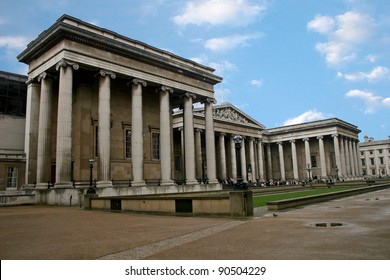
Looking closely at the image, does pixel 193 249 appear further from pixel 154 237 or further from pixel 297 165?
pixel 297 165

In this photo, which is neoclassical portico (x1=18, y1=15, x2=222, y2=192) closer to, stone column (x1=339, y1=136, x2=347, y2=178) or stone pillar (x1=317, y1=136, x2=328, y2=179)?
stone pillar (x1=317, y1=136, x2=328, y2=179)

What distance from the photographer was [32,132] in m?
32.7

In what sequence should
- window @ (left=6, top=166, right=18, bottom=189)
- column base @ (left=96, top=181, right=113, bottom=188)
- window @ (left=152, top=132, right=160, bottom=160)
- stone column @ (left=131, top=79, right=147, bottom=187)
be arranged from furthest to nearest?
window @ (left=152, top=132, right=160, bottom=160) < window @ (left=6, top=166, right=18, bottom=189) < stone column @ (left=131, top=79, right=147, bottom=187) < column base @ (left=96, top=181, right=113, bottom=188)

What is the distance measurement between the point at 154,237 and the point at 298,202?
1195cm


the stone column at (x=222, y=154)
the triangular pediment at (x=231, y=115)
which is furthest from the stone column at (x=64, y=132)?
the triangular pediment at (x=231, y=115)

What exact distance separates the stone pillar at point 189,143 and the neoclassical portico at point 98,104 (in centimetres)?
12

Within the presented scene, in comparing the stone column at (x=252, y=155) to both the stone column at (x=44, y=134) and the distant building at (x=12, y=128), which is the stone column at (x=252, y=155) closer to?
the distant building at (x=12, y=128)

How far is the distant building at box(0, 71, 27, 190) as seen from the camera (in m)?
37.1

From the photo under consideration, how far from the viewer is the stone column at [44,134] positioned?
30.1 meters

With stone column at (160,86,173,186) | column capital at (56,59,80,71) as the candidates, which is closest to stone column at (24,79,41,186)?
column capital at (56,59,80,71)

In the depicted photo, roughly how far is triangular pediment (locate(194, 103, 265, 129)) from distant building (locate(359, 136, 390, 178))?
63609mm

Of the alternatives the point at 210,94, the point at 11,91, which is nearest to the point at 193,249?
the point at 210,94

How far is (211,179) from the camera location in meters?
42.1

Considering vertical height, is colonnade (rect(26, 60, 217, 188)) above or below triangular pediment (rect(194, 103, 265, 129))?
below
